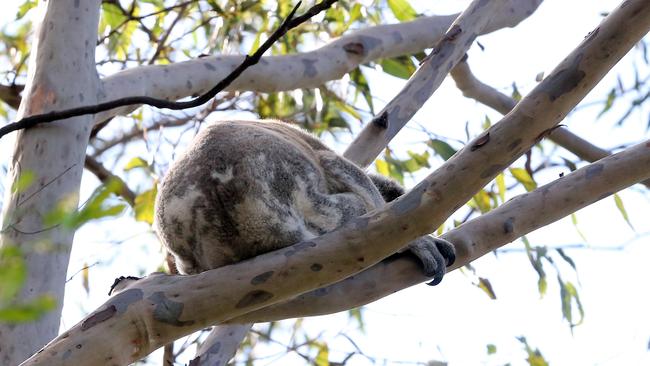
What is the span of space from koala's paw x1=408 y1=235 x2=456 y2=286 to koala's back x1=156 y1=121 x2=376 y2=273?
33cm

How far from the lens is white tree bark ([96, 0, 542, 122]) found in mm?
3242

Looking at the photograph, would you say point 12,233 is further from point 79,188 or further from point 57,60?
point 57,60

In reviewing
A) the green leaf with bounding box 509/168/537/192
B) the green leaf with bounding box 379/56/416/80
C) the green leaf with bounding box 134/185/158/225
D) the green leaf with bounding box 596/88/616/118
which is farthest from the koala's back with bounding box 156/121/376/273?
the green leaf with bounding box 596/88/616/118

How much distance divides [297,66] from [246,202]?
4.66 ft

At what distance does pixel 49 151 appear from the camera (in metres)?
2.72

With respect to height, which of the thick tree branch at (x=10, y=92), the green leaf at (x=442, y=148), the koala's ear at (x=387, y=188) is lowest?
the koala's ear at (x=387, y=188)

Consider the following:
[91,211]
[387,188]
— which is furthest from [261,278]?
[387,188]

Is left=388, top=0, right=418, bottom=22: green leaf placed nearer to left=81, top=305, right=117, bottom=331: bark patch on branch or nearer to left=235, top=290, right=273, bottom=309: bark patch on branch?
left=235, top=290, right=273, bottom=309: bark patch on branch

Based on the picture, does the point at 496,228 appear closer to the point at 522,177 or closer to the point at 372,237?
the point at 372,237

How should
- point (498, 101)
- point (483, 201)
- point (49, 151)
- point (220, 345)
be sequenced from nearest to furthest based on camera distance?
point (49, 151) < point (220, 345) < point (498, 101) < point (483, 201)

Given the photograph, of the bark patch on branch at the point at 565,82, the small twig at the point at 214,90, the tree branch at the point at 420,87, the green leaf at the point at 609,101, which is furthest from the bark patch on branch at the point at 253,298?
the green leaf at the point at 609,101

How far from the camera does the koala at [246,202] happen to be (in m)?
2.44

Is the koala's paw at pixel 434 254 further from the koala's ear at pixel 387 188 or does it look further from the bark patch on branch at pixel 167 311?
the koala's ear at pixel 387 188

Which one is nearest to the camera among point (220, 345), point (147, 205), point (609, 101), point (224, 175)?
point (224, 175)
